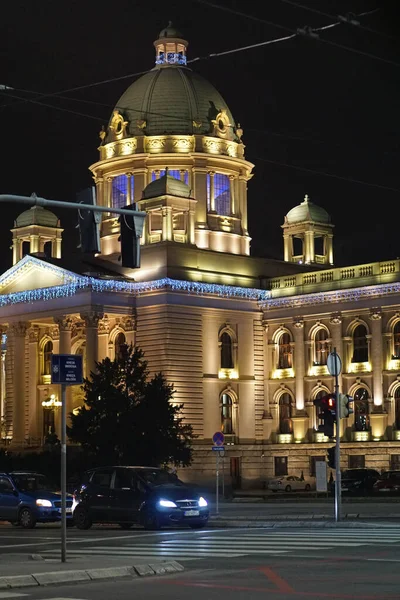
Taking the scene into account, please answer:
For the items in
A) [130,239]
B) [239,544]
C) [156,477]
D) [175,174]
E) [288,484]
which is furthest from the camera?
[175,174]

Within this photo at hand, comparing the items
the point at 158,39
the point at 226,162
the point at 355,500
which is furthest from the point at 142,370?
the point at 158,39

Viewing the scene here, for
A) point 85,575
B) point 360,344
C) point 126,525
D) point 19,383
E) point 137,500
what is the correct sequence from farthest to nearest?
point 19,383
point 360,344
point 126,525
point 137,500
point 85,575

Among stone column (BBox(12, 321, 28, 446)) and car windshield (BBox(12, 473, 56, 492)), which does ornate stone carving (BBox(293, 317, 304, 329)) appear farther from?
car windshield (BBox(12, 473, 56, 492))

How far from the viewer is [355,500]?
182 feet

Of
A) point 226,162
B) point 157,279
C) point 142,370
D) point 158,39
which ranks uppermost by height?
point 158,39

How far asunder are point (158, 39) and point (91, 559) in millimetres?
72014

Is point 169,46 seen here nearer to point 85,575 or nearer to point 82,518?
point 82,518

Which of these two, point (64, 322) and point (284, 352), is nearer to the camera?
point (64, 322)

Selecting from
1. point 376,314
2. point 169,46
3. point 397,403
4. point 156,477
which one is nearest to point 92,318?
point 376,314

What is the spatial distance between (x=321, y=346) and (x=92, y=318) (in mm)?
14705

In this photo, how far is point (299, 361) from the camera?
8450 centimetres

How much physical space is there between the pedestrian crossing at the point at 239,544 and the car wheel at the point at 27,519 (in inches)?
331

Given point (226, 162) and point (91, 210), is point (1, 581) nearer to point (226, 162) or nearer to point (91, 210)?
point (91, 210)

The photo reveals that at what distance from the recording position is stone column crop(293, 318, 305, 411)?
84188 millimetres
